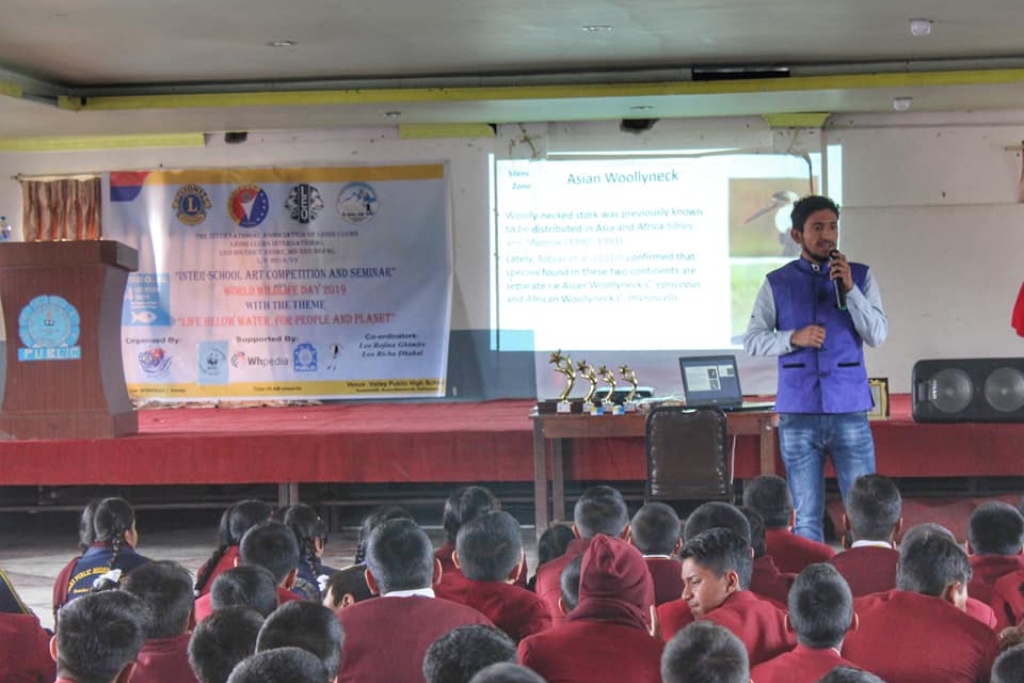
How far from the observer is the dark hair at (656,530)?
12.2ft

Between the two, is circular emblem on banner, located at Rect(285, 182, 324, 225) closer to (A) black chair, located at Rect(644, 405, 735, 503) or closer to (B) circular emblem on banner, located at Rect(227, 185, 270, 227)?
(B) circular emblem on banner, located at Rect(227, 185, 270, 227)

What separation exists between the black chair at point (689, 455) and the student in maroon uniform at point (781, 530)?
167 cm

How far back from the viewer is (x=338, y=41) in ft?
23.6

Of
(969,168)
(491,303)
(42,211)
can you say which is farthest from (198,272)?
(969,168)

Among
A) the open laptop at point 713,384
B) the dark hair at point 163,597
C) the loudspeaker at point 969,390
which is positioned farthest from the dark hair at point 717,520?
the loudspeaker at point 969,390

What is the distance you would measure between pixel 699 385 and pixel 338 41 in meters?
2.74

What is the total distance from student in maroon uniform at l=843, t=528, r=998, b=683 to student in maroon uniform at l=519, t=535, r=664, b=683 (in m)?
0.46

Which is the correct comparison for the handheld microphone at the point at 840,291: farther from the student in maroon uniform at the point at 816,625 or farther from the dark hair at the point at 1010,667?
the dark hair at the point at 1010,667

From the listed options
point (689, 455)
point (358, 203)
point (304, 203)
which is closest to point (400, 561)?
point (689, 455)

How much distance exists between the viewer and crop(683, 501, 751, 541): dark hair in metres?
3.55

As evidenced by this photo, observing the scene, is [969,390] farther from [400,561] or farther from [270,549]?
[400,561]

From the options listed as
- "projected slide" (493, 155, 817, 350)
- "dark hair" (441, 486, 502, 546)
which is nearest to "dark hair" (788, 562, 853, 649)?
"dark hair" (441, 486, 502, 546)

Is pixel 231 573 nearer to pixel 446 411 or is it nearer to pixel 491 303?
pixel 446 411

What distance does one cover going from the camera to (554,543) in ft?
13.1
